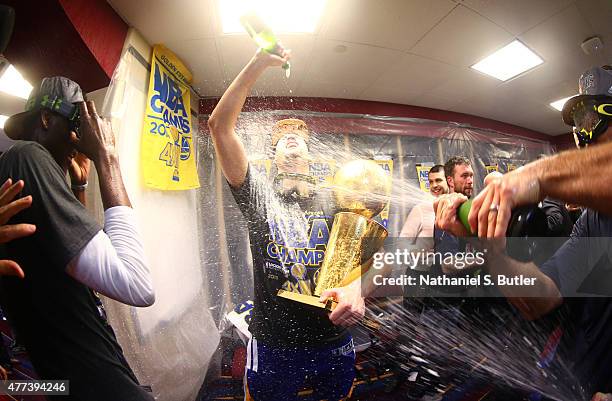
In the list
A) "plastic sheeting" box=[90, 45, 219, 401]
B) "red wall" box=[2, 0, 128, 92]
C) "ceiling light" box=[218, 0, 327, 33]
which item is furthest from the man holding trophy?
"red wall" box=[2, 0, 128, 92]

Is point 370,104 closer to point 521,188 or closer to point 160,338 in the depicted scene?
point 521,188

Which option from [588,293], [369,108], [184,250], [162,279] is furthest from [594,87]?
[162,279]

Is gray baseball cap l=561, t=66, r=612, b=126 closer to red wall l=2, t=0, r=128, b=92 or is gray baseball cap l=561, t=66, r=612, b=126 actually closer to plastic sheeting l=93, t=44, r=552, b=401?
plastic sheeting l=93, t=44, r=552, b=401

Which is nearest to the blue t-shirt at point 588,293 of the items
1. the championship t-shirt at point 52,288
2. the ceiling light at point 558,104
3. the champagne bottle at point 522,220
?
the champagne bottle at point 522,220

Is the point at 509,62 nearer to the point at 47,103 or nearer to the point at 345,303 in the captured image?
the point at 345,303

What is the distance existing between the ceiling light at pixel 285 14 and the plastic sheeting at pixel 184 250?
403 millimetres

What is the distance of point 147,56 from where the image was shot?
118 cm

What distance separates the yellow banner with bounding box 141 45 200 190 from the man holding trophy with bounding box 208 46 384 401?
44 centimetres

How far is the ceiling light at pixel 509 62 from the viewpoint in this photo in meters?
1.38

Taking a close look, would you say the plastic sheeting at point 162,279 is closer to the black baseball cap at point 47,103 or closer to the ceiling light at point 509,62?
the black baseball cap at point 47,103

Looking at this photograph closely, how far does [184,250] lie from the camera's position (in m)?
1.03

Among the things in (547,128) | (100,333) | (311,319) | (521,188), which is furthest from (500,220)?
(547,128)

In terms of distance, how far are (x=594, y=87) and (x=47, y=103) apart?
4.18ft

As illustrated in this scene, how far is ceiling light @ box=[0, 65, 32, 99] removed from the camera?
0.93 m
